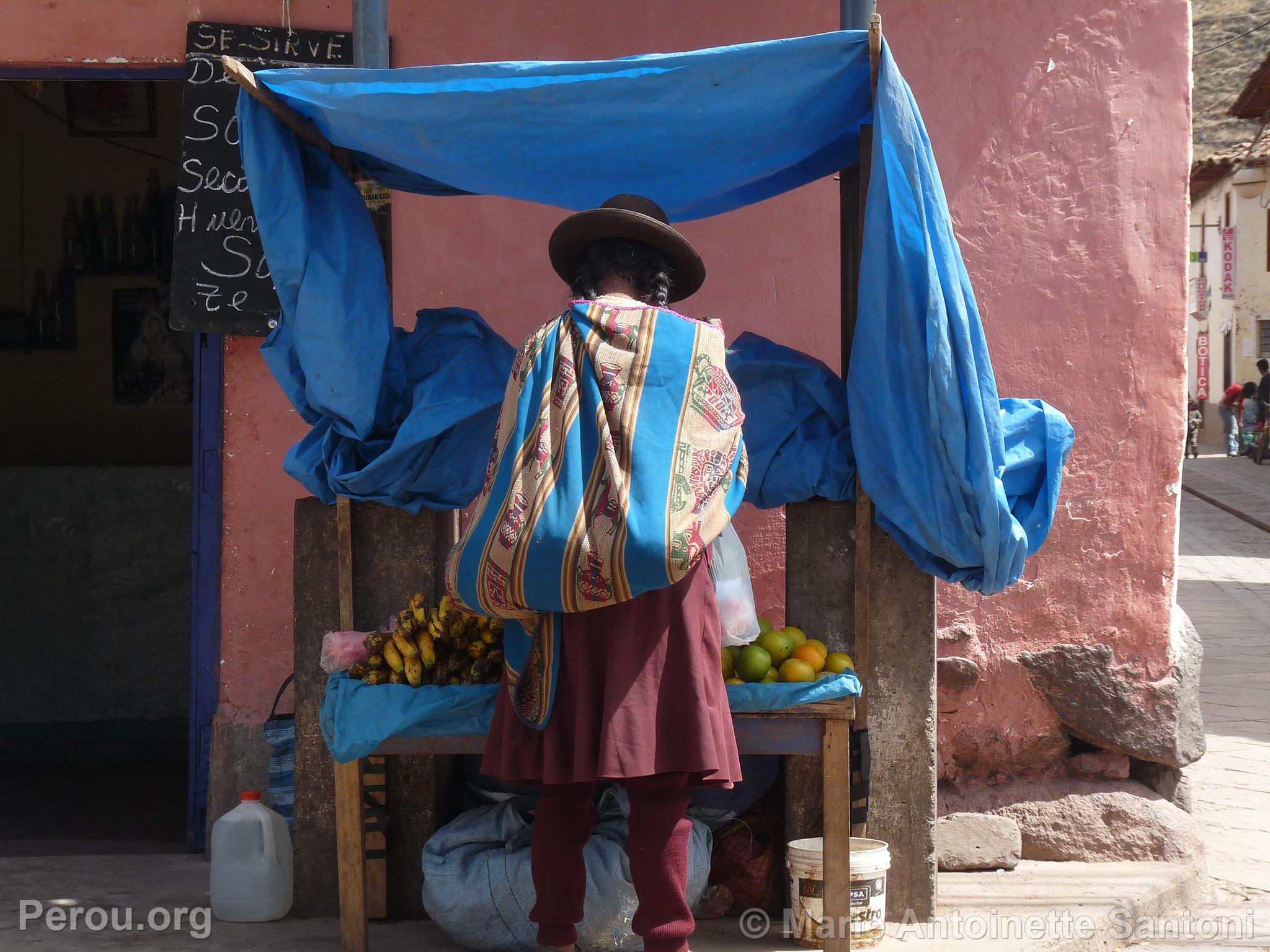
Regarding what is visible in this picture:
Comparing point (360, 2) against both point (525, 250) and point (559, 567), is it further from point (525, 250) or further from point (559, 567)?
point (559, 567)

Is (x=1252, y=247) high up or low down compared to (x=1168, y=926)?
up

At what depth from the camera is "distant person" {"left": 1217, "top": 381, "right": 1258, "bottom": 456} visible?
77.3 feet

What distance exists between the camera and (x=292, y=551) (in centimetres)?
430

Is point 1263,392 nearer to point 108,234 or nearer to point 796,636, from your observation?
point 108,234

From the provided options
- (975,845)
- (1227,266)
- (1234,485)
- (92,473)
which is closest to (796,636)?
(975,845)

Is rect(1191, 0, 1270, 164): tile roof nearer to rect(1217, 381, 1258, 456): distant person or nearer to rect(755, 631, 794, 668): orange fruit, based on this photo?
rect(1217, 381, 1258, 456): distant person

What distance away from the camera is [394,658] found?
322 centimetres

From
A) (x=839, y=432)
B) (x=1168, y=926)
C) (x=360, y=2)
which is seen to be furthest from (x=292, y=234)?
(x=1168, y=926)

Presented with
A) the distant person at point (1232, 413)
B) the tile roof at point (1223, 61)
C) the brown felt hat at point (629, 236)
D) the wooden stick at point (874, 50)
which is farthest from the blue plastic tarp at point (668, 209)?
the tile roof at point (1223, 61)

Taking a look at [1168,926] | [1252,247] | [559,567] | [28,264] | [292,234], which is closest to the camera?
[559,567]

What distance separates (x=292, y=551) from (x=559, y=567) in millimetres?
1988

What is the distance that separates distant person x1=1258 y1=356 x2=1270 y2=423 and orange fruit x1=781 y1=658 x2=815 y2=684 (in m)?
21.3

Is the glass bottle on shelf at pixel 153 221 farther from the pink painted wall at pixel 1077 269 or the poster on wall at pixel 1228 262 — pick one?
the poster on wall at pixel 1228 262

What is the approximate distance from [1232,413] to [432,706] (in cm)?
2395
